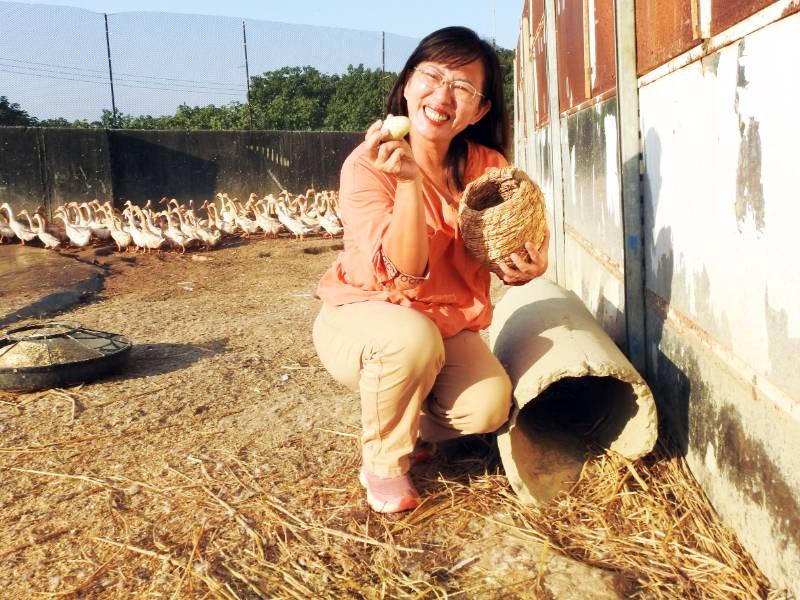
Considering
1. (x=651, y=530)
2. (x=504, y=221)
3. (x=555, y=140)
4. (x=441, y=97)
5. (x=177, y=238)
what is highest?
(x=555, y=140)

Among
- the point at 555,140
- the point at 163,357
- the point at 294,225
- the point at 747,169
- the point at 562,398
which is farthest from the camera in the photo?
the point at 294,225

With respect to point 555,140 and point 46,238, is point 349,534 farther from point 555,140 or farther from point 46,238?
point 46,238

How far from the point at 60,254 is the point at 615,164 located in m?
9.58

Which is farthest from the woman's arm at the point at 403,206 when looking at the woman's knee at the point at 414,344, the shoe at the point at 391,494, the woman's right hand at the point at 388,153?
the shoe at the point at 391,494

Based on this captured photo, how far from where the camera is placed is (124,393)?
177 inches

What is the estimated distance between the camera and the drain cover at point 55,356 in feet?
14.6

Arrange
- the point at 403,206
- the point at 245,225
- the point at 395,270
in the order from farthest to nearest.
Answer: the point at 245,225
the point at 395,270
the point at 403,206

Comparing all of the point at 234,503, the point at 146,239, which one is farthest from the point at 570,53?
the point at 146,239

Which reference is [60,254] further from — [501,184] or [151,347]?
[501,184]

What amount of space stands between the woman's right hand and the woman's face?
1.69 ft

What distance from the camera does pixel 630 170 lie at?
3314mm

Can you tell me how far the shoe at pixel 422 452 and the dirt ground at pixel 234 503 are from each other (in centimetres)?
5

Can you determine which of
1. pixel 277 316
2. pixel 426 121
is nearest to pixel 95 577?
pixel 426 121

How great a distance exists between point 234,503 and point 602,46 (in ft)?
9.70
